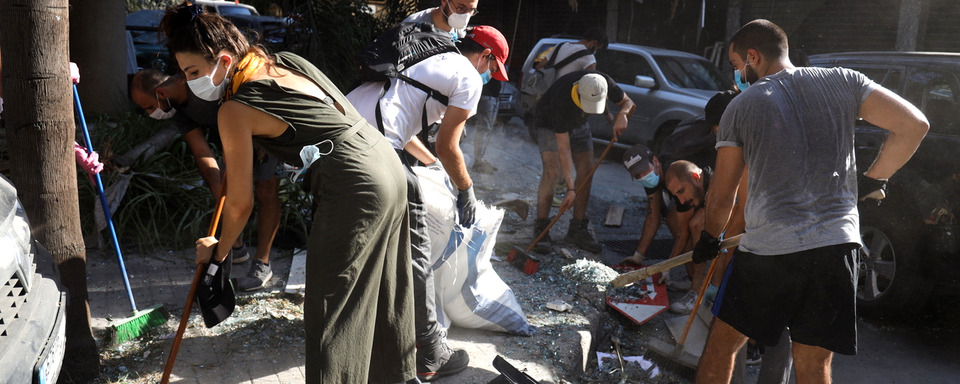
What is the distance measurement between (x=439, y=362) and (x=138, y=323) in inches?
57.7

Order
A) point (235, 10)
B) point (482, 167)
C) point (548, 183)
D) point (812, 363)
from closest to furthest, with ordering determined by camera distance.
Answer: point (812, 363) < point (548, 183) < point (482, 167) < point (235, 10)

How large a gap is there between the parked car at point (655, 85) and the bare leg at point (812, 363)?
19.4ft

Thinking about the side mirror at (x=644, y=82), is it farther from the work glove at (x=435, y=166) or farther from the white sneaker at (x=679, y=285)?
the work glove at (x=435, y=166)

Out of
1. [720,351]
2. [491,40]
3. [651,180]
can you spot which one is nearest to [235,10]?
[651,180]

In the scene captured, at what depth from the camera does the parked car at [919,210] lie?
4051 millimetres

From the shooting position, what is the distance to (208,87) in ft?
7.27

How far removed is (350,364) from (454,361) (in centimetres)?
82

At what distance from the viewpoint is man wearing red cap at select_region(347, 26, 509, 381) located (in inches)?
115

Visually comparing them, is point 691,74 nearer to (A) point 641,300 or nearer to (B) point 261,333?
(A) point 641,300

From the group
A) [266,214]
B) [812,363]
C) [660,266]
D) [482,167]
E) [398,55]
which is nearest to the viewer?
[812,363]

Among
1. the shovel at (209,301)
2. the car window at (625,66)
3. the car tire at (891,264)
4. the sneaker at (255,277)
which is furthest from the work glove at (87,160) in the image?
the car window at (625,66)

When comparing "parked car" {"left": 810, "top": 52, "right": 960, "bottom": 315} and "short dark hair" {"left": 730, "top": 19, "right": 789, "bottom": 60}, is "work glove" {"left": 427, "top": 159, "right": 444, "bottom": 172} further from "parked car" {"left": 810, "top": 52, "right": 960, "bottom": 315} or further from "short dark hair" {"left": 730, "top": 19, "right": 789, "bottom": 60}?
"parked car" {"left": 810, "top": 52, "right": 960, "bottom": 315}

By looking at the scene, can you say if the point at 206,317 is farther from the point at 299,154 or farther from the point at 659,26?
the point at 659,26

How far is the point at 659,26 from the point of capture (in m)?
12.8
